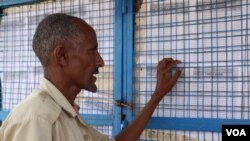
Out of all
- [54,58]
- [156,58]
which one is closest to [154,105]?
[156,58]

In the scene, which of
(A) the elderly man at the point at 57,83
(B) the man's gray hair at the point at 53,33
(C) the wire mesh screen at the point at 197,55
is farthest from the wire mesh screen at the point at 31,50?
(B) the man's gray hair at the point at 53,33

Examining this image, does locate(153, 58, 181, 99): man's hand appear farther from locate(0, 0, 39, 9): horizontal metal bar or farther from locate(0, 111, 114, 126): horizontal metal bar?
locate(0, 0, 39, 9): horizontal metal bar

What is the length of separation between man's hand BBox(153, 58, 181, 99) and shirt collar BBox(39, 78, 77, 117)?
53 cm

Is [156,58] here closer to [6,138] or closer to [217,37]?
[217,37]

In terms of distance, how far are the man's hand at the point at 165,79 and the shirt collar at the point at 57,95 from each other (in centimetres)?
53

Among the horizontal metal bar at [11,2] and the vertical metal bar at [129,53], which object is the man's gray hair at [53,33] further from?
the horizontal metal bar at [11,2]

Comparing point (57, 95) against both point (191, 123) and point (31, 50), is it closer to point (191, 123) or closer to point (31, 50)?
point (191, 123)

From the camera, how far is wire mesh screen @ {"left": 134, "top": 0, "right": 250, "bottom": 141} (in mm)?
1543

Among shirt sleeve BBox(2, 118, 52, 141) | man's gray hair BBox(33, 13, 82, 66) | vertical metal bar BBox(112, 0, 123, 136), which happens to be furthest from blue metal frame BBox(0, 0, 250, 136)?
shirt sleeve BBox(2, 118, 52, 141)

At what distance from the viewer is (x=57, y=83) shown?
126 cm

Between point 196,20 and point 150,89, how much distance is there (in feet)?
1.36

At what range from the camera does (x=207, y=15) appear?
1.60 meters

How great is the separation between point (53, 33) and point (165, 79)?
0.64 meters

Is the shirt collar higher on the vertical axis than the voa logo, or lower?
higher
